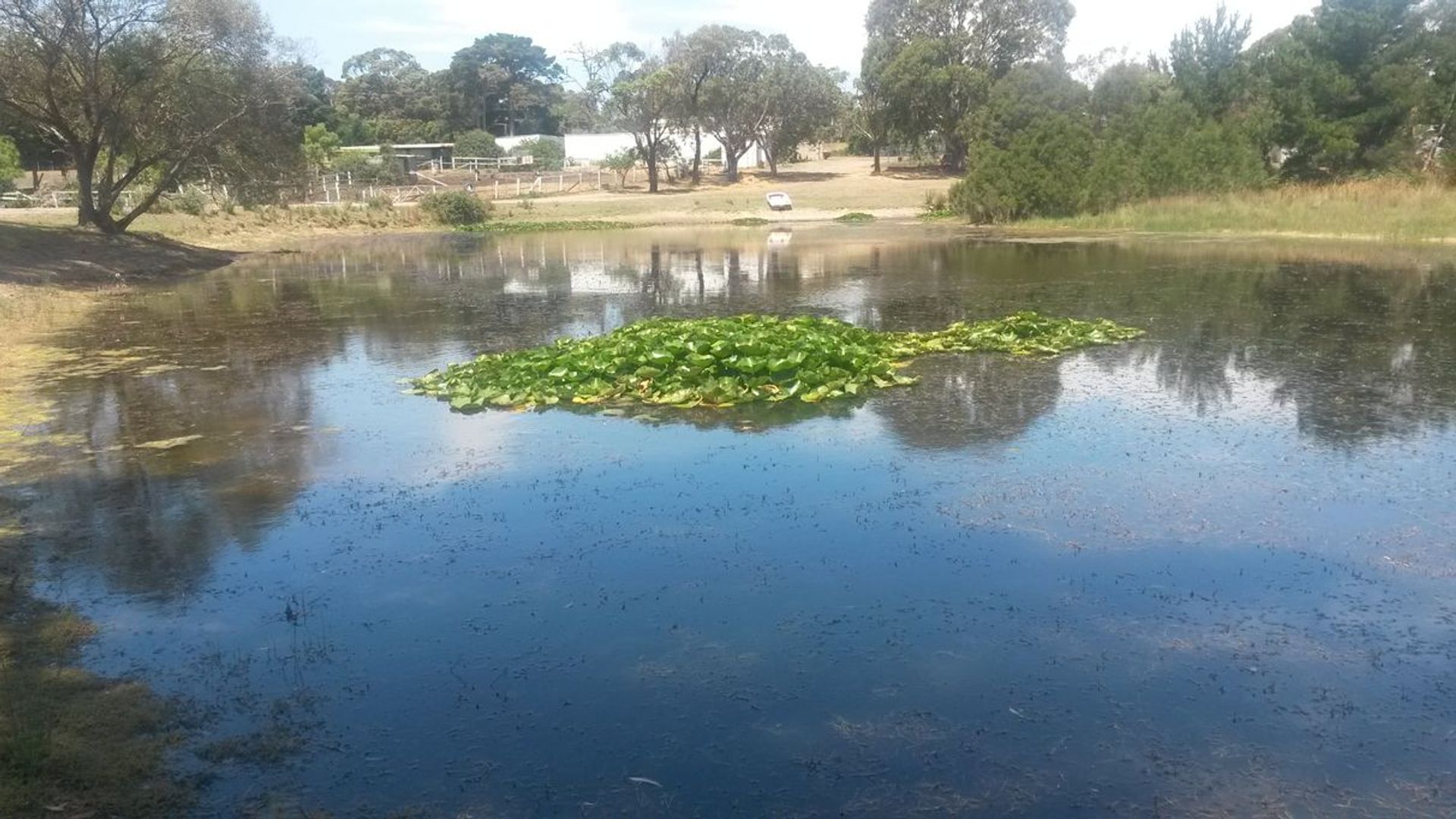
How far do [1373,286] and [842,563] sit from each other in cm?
1655

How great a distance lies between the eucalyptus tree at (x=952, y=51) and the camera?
212 feet

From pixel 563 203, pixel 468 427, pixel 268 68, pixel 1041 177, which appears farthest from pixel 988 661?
pixel 563 203

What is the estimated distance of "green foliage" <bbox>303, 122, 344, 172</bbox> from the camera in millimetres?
60094

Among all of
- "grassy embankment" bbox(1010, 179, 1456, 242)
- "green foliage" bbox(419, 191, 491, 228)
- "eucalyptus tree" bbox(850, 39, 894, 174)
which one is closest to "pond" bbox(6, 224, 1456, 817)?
"grassy embankment" bbox(1010, 179, 1456, 242)

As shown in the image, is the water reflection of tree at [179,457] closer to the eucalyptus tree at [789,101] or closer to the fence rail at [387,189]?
the fence rail at [387,189]

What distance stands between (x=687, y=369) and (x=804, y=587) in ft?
16.9

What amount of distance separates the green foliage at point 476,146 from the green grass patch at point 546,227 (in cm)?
3005

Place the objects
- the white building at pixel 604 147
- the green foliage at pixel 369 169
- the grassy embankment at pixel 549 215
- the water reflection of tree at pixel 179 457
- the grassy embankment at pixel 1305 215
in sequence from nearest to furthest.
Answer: the water reflection of tree at pixel 179 457
the grassy embankment at pixel 549 215
the grassy embankment at pixel 1305 215
the green foliage at pixel 369 169
the white building at pixel 604 147

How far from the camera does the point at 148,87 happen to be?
2795 cm

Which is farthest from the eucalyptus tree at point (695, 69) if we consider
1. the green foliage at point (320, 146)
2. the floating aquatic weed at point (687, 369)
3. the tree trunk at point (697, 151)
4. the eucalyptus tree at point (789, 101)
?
the floating aquatic weed at point (687, 369)

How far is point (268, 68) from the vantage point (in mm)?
30781

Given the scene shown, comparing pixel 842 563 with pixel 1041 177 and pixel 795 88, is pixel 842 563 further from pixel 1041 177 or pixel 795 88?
pixel 795 88

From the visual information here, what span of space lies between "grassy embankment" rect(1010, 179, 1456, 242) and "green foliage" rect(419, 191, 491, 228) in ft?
82.1

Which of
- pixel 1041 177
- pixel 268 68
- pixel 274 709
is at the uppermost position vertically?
pixel 268 68
